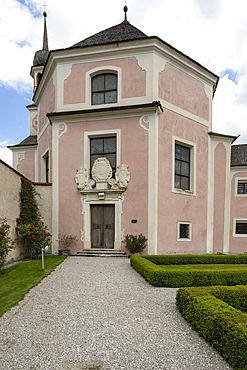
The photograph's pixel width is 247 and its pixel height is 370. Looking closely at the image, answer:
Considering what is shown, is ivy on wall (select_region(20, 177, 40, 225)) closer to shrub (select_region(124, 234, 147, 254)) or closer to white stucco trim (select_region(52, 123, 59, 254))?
white stucco trim (select_region(52, 123, 59, 254))

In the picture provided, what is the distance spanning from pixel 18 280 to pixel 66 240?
495cm

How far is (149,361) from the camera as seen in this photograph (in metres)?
3.16

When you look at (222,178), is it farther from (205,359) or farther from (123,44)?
(205,359)

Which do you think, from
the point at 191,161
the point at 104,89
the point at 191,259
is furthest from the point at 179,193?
the point at 104,89

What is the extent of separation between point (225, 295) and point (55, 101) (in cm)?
1247

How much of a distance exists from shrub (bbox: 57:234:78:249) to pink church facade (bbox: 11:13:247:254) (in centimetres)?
22

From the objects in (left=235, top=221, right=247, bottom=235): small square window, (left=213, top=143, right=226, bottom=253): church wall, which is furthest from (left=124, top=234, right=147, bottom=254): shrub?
(left=235, top=221, right=247, bottom=235): small square window

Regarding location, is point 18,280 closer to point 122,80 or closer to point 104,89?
point 104,89

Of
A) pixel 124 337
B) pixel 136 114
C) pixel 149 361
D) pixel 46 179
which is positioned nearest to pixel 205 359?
pixel 149 361

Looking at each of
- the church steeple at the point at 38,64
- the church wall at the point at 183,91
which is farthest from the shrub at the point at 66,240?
the church steeple at the point at 38,64

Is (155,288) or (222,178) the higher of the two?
(222,178)

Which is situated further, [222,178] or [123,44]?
[222,178]

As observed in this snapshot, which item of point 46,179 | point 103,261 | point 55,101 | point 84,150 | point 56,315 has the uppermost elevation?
point 55,101

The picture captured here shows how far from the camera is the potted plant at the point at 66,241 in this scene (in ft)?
39.4
